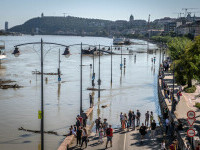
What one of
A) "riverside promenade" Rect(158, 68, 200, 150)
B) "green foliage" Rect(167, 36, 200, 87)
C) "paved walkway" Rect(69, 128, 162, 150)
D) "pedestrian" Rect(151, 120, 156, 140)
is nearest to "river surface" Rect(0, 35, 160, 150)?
"riverside promenade" Rect(158, 68, 200, 150)

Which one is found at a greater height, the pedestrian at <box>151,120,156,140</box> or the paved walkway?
the pedestrian at <box>151,120,156,140</box>

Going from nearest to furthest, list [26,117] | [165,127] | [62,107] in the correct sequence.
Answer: [165,127], [26,117], [62,107]

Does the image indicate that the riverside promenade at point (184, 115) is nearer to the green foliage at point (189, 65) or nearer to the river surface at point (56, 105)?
the green foliage at point (189, 65)

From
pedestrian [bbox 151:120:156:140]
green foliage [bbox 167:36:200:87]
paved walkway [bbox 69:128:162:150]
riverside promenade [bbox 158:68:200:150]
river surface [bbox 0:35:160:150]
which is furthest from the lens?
green foliage [bbox 167:36:200:87]

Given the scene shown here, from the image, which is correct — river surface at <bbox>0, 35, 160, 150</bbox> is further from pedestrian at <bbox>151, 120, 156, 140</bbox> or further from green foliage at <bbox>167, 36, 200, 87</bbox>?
pedestrian at <bbox>151, 120, 156, 140</bbox>

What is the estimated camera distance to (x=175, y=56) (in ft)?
170

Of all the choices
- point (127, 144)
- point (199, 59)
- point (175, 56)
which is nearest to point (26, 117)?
point (127, 144)

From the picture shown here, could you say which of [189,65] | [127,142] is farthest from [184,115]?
[127,142]

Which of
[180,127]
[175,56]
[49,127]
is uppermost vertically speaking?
[175,56]

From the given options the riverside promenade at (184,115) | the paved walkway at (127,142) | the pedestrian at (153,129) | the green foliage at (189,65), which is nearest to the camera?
the riverside promenade at (184,115)

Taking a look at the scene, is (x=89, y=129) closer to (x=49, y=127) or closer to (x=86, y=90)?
(x=49, y=127)

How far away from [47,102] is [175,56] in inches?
957

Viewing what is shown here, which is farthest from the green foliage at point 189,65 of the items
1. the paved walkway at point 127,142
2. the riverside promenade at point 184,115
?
the paved walkway at point 127,142

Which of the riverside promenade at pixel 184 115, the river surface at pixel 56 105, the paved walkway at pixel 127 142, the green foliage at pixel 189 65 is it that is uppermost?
Answer: the green foliage at pixel 189 65
